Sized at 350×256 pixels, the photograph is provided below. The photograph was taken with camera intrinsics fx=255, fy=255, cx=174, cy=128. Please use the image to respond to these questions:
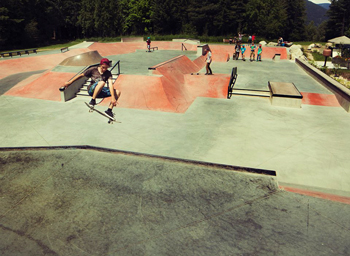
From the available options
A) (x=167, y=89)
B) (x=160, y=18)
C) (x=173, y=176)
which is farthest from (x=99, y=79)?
(x=160, y=18)

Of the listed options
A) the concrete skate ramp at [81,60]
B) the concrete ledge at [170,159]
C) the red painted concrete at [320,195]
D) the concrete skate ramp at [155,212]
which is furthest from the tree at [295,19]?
the concrete skate ramp at [155,212]

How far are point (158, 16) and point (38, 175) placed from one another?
237ft

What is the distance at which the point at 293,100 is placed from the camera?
1312 centimetres

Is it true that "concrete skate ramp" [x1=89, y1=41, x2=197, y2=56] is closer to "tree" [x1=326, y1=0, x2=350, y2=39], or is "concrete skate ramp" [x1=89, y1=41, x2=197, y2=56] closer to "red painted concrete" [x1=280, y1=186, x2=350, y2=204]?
"red painted concrete" [x1=280, y1=186, x2=350, y2=204]

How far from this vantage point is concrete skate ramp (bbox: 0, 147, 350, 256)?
4625 millimetres

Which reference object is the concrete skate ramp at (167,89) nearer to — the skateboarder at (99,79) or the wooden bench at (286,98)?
the wooden bench at (286,98)

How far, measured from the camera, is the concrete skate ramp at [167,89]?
44.3ft

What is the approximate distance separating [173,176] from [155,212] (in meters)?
1.58

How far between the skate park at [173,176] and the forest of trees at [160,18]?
2256 inches

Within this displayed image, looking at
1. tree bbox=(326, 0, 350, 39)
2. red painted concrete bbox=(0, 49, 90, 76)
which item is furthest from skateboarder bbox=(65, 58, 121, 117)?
tree bbox=(326, 0, 350, 39)

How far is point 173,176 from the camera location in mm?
6969

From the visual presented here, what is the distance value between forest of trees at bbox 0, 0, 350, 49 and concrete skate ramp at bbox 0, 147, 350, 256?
203 ft

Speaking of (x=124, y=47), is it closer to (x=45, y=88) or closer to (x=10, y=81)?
(x=10, y=81)

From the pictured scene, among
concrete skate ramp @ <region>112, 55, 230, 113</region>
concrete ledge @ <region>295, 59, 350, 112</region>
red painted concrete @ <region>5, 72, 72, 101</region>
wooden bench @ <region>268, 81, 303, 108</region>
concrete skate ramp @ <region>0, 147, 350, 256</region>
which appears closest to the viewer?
concrete skate ramp @ <region>0, 147, 350, 256</region>
